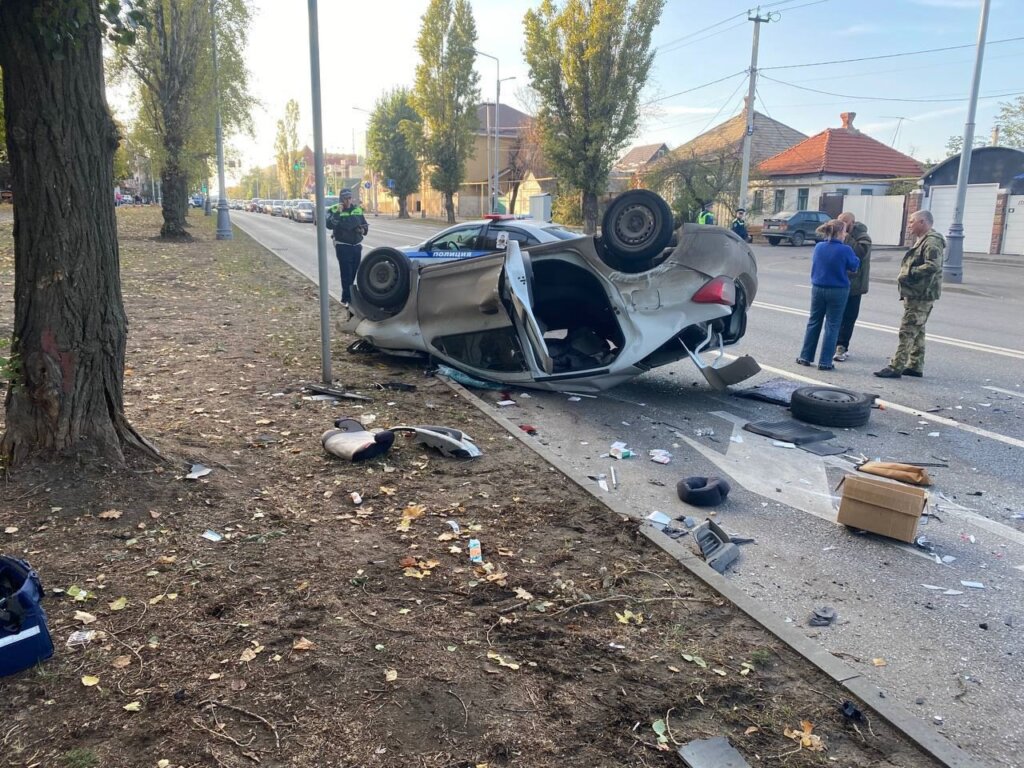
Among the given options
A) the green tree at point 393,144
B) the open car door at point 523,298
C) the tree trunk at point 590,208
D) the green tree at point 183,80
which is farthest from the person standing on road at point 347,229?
the green tree at point 393,144

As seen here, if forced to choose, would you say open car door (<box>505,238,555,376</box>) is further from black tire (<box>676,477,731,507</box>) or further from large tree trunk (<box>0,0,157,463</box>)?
large tree trunk (<box>0,0,157,463</box>)

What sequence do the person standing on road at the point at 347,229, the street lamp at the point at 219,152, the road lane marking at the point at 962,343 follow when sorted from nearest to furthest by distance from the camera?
the road lane marking at the point at 962,343
the person standing on road at the point at 347,229
the street lamp at the point at 219,152

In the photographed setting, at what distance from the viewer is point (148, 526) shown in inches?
155

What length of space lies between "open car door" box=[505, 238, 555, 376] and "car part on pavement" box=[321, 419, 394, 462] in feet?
7.08

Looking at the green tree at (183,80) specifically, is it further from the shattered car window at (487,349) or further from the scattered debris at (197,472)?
the scattered debris at (197,472)

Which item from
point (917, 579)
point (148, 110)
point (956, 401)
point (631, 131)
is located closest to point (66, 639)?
point (917, 579)

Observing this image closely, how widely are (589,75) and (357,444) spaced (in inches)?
1382

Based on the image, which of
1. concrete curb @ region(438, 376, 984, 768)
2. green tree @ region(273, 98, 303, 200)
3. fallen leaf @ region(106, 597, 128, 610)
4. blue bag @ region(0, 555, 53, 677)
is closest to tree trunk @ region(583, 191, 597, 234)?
concrete curb @ region(438, 376, 984, 768)

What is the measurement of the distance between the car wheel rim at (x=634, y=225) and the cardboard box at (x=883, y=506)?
3.25 metres

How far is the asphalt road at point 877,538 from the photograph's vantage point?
318 cm

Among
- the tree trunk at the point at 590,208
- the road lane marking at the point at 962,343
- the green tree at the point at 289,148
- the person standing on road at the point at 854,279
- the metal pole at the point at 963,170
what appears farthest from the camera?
the green tree at the point at 289,148

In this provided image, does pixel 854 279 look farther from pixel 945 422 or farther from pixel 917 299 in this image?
pixel 945 422

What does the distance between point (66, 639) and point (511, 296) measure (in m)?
4.75

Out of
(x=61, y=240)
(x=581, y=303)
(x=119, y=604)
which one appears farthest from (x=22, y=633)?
(x=581, y=303)
